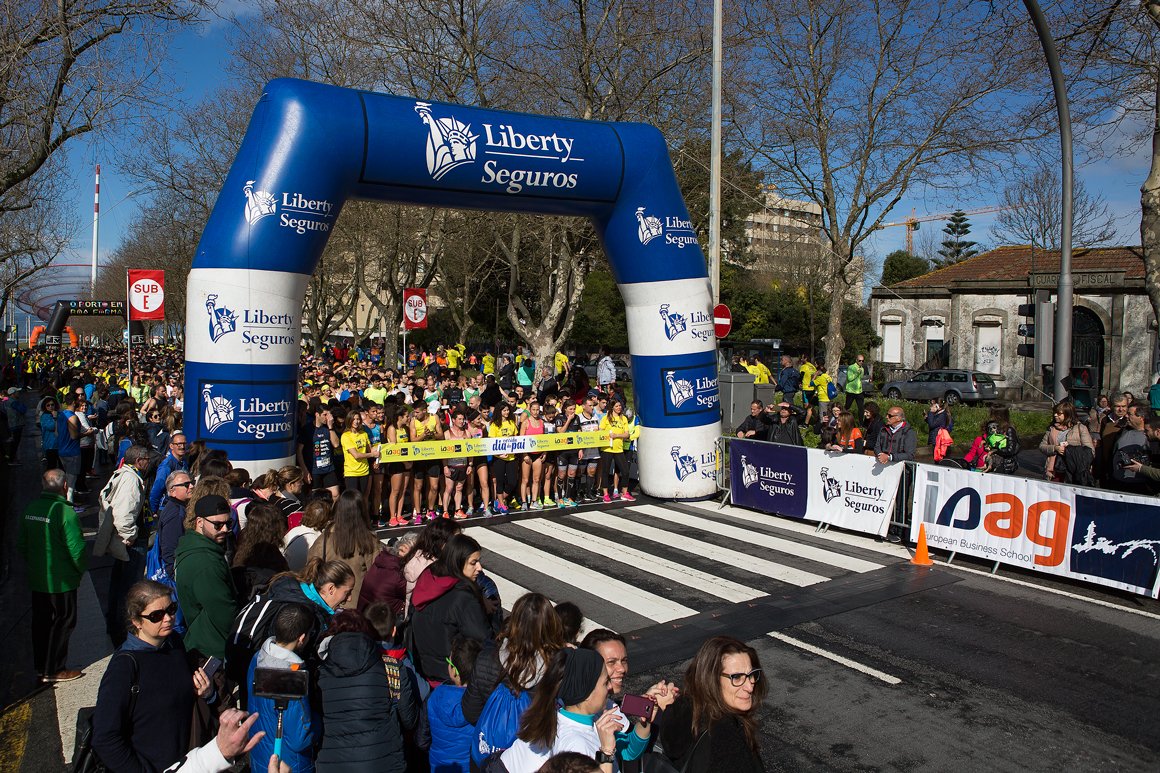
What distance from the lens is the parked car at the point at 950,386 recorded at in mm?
32812

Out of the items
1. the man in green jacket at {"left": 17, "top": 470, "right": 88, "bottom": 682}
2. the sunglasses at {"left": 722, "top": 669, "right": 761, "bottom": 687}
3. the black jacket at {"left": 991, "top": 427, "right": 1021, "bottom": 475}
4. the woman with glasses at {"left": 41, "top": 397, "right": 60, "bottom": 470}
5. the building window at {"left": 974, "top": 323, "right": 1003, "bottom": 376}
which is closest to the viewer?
the sunglasses at {"left": 722, "top": 669, "right": 761, "bottom": 687}

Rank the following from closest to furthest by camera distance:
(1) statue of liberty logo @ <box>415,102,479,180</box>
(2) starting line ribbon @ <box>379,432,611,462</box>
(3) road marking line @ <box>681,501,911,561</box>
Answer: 1. (3) road marking line @ <box>681,501,911,561</box>
2. (1) statue of liberty logo @ <box>415,102,479,180</box>
3. (2) starting line ribbon @ <box>379,432,611,462</box>

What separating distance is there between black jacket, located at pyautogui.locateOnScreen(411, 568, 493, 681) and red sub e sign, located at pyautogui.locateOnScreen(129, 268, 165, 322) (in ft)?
44.9

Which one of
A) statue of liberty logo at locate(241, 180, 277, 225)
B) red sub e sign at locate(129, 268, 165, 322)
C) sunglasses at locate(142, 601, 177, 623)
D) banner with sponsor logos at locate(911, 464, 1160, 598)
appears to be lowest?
banner with sponsor logos at locate(911, 464, 1160, 598)

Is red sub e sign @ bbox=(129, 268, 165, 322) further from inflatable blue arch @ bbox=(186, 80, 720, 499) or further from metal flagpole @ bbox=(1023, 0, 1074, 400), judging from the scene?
metal flagpole @ bbox=(1023, 0, 1074, 400)

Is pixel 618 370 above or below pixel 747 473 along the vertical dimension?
above

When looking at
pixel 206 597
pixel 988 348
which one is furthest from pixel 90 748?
pixel 988 348

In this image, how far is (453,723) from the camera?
4.49m

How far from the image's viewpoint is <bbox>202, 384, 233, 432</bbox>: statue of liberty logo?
36.7 feet

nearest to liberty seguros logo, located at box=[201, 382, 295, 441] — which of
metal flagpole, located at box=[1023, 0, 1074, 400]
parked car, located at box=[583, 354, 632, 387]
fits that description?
metal flagpole, located at box=[1023, 0, 1074, 400]

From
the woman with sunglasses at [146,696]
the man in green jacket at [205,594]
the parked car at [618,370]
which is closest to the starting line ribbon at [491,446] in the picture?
the man in green jacket at [205,594]

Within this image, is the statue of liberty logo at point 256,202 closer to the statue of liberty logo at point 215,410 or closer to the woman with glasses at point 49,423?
the statue of liberty logo at point 215,410

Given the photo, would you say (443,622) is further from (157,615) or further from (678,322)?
(678,322)

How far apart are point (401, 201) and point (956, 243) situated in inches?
3494
